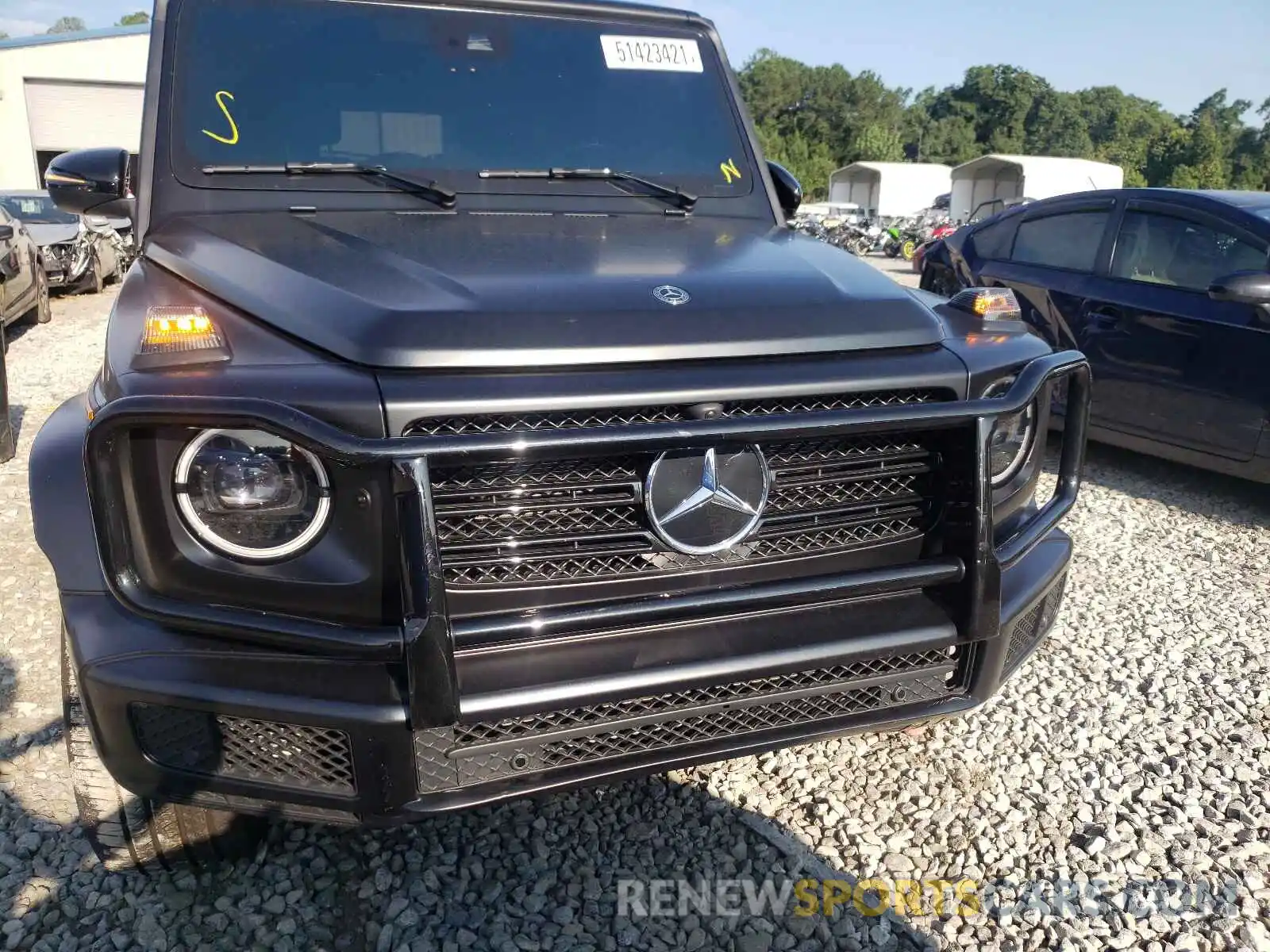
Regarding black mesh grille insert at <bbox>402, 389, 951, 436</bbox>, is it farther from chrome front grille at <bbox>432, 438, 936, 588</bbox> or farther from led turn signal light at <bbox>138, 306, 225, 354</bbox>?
led turn signal light at <bbox>138, 306, 225, 354</bbox>

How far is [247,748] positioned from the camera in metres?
1.83

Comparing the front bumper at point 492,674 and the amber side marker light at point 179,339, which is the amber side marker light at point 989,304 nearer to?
the front bumper at point 492,674

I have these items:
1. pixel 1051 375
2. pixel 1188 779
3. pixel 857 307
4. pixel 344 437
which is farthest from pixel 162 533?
pixel 1188 779

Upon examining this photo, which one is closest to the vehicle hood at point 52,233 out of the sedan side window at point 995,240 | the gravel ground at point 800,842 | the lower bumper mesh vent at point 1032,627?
the gravel ground at point 800,842

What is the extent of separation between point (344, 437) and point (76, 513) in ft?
2.29

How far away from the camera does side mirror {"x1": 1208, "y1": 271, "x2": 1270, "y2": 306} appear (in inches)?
188

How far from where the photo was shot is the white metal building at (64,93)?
26.4 m

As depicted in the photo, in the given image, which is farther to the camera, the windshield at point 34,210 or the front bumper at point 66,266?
the windshield at point 34,210

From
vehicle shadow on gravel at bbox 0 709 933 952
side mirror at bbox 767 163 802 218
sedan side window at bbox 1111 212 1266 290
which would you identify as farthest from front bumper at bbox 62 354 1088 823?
sedan side window at bbox 1111 212 1266 290

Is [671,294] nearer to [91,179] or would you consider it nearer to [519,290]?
[519,290]

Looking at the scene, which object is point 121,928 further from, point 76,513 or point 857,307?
point 857,307

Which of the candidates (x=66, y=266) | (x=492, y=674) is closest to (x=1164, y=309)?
(x=492, y=674)

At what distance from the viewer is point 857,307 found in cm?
223

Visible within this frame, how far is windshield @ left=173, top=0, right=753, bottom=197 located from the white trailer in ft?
105
